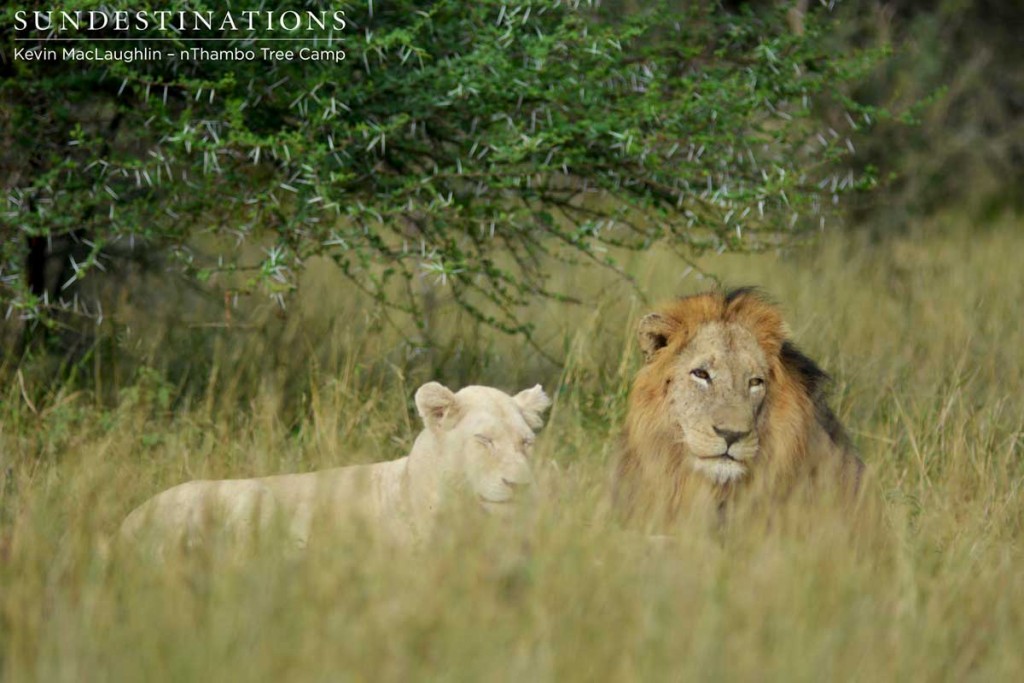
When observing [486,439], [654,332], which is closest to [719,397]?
[654,332]

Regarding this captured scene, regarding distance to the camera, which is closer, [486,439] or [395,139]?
[486,439]

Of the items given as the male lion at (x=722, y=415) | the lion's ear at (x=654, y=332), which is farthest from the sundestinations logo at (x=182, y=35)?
the male lion at (x=722, y=415)

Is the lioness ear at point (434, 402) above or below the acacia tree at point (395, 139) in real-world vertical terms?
below

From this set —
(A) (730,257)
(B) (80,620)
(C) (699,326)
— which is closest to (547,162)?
(C) (699,326)

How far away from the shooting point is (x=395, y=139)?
6.09 metres

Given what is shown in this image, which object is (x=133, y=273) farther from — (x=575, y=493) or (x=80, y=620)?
(x=80, y=620)

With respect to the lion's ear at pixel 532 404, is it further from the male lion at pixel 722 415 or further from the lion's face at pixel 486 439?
the male lion at pixel 722 415

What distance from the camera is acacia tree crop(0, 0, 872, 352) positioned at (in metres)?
5.54

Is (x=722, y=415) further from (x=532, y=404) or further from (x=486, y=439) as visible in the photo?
(x=486, y=439)

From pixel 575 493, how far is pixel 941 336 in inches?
154

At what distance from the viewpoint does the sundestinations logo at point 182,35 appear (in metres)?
5.28

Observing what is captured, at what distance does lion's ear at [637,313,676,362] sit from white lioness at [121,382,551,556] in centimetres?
64

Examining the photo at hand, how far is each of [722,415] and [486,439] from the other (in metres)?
0.86

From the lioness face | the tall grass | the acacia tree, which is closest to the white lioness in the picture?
the tall grass
